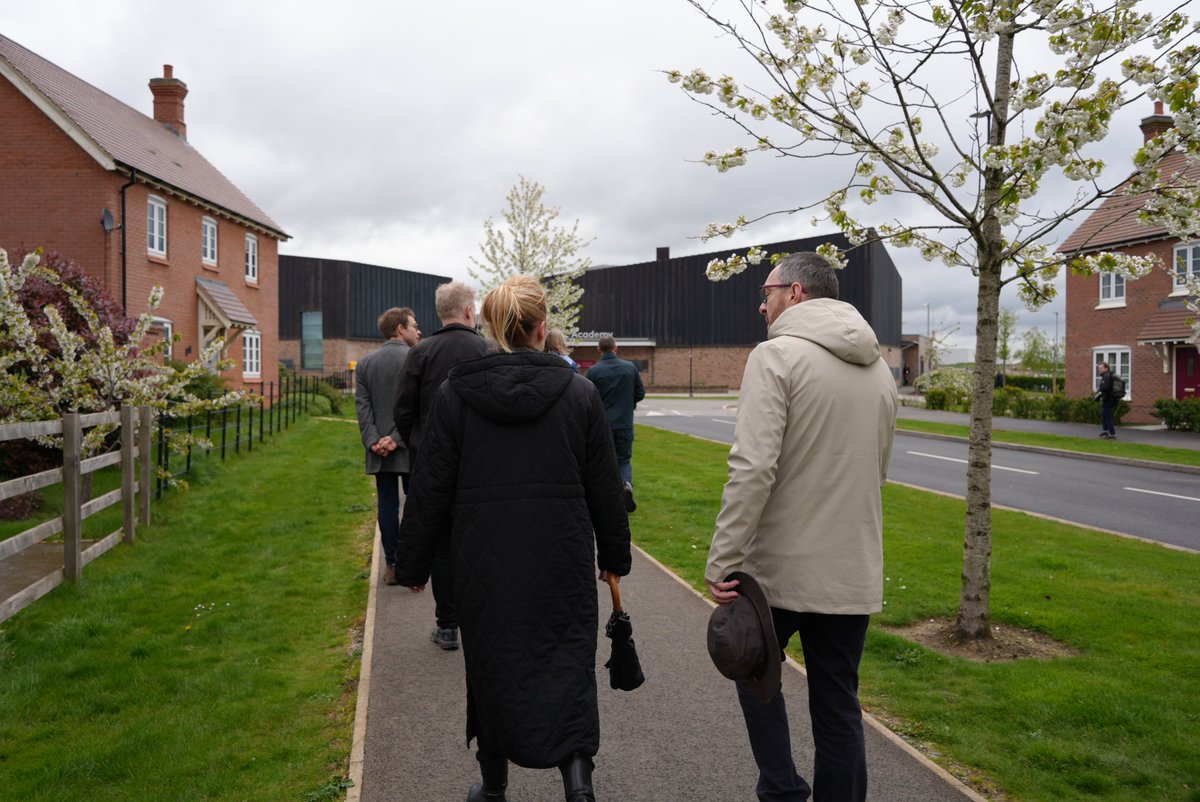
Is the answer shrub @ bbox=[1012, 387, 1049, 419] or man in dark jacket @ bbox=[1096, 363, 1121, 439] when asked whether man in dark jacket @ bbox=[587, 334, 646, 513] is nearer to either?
man in dark jacket @ bbox=[1096, 363, 1121, 439]

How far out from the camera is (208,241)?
26672 millimetres

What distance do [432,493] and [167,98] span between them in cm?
3239

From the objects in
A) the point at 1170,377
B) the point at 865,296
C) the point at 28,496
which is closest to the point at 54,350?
the point at 28,496

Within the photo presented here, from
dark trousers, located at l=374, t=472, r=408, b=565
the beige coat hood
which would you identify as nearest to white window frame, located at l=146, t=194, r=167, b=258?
dark trousers, located at l=374, t=472, r=408, b=565

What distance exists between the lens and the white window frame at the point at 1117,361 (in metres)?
30.2

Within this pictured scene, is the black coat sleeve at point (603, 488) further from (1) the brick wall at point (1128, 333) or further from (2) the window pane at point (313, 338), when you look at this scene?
(2) the window pane at point (313, 338)

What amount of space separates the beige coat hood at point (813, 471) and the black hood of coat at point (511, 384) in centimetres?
66

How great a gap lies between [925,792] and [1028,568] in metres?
4.94

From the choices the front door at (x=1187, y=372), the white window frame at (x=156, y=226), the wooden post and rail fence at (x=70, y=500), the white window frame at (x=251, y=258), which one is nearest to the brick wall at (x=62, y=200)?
the white window frame at (x=156, y=226)

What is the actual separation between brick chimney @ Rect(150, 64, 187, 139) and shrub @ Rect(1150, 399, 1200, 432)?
3202 cm

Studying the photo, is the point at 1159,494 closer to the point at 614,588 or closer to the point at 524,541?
the point at 614,588

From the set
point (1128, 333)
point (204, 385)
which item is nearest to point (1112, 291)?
point (1128, 333)

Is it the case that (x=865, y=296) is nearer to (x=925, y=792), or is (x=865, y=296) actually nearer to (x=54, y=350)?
(x=54, y=350)

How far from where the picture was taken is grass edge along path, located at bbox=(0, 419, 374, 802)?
384 centimetres
